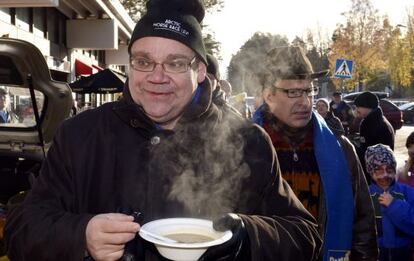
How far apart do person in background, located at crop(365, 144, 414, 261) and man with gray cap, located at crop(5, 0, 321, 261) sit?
1.94m

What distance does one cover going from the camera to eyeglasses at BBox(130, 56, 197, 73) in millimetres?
1953

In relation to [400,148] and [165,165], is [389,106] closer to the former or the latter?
[400,148]

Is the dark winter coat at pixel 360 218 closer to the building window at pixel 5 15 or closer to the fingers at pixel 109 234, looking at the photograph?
the fingers at pixel 109 234

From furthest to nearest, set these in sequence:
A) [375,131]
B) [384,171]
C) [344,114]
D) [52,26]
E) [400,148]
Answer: [400,148], [52,26], [344,114], [375,131], [384,171]

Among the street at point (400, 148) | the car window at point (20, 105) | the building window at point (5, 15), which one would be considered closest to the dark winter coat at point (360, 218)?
Result: the car window at point (20, 105)

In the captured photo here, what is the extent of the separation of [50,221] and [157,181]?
404 millimetres

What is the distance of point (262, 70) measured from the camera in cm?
350

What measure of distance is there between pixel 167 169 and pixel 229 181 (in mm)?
284

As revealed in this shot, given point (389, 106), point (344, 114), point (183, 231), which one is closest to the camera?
point (183, 231)

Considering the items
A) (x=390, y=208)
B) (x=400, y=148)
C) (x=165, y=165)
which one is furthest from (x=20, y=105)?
(x=400, y=148)

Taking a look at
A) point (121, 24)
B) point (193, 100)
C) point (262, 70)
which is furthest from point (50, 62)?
point (193, 100)

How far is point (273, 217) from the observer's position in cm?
191

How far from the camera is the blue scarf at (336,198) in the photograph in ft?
9.31

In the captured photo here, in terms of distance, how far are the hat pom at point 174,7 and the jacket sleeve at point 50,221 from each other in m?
0.64
